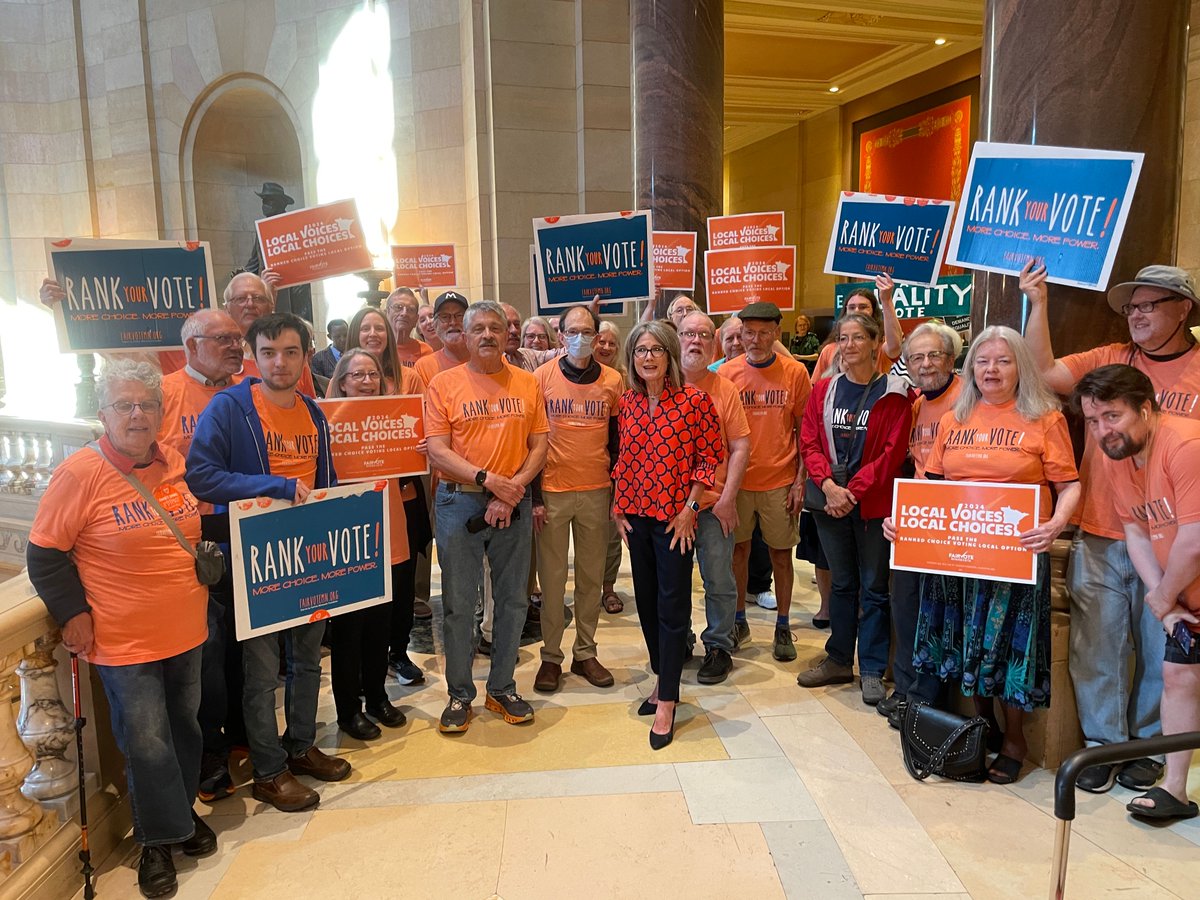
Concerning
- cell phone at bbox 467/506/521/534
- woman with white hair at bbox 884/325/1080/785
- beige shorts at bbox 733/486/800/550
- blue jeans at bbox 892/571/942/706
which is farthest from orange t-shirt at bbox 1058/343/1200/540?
cell phone at bbox 467/506/521/534

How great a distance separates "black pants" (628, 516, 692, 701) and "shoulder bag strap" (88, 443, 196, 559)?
1.97 metres

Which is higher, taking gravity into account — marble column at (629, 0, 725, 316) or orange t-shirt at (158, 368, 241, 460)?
marble column at (629, 0, 725, 316)

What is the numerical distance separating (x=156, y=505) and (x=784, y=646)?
11.4 feet

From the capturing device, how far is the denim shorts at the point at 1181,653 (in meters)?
2.97

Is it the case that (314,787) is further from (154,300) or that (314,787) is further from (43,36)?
(43,36)

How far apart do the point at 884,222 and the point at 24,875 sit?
5.25m

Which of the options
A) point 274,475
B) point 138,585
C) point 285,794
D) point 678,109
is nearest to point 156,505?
point 138,585

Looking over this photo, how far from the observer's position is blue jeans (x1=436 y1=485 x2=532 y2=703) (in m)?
3.86

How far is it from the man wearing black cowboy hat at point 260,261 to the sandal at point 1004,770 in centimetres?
861

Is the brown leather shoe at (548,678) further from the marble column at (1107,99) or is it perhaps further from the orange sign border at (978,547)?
the marble column at (1107,99)

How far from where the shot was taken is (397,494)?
4.01 meters

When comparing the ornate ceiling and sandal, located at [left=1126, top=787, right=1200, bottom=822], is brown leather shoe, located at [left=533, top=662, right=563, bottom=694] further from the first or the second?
the ornate ceiling

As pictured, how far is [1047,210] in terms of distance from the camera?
3473 millimetres

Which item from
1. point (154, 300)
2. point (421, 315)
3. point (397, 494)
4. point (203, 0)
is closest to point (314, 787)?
point (397, 494)
